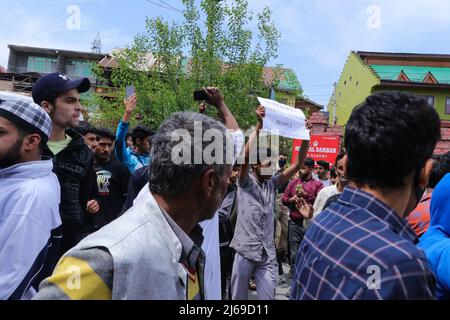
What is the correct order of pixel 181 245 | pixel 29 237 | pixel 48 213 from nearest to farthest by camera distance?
pixel 181 245
pixel 29 237
pixel 48 213

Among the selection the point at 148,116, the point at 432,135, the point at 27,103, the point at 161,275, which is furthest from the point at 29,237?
the point at 148,116

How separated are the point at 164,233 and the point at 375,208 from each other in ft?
2.13

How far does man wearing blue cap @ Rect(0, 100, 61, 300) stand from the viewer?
5.67 feet

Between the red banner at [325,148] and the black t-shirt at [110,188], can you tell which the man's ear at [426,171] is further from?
the red banner at [325,148]

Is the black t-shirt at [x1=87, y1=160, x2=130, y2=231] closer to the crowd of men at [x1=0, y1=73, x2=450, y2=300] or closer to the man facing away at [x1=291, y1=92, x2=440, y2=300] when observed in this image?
the crowd of men at [x1=0, y1=73, x2=450, y2=300]

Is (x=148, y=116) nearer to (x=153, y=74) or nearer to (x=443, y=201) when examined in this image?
(x=153, y=74)

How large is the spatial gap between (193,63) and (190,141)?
48.2 ft

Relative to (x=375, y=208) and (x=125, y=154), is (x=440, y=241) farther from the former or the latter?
(x=125, y=154)

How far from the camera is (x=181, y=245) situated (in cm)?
125

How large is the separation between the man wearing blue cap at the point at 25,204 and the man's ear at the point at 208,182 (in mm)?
898

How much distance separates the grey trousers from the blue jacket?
218 cm

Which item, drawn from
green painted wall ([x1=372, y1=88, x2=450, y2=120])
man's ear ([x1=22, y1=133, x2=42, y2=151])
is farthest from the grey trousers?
green painted wall ([x1=372, y1=88, x2=450, y2=120])

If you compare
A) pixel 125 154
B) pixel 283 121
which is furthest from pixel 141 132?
pixel 283 121

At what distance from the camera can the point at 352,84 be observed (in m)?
32.7
